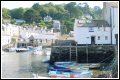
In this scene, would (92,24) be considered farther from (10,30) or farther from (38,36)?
(10,30)

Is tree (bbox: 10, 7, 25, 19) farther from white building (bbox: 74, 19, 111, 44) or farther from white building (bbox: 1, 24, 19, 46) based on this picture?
white building (bbox: 74, 19, 111, 44)

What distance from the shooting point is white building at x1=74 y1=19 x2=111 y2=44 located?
22.3 meters

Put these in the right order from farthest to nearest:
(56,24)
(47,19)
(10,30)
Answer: (47,19)
(56,24)
(10,30)

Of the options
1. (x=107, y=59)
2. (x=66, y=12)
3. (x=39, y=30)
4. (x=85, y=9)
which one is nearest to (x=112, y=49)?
(x=107, y=59)

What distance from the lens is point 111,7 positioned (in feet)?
70.4

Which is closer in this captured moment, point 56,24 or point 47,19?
point 56,24

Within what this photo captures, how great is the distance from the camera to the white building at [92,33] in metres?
22.3

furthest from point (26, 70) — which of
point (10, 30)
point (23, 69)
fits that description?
point (10, 30)

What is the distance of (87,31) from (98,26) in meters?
0.72

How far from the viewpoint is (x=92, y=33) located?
2248cm

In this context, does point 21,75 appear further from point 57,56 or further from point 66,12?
point 66,12

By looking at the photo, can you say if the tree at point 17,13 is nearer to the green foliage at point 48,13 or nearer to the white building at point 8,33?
the green foliage at point 48,13

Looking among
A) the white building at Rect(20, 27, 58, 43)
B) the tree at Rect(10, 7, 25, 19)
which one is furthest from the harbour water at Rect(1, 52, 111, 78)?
the tree at Rect(10, 7, 25, 19)

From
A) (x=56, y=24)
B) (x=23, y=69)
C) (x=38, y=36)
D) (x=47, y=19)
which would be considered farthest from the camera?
(x=47, y=19)
